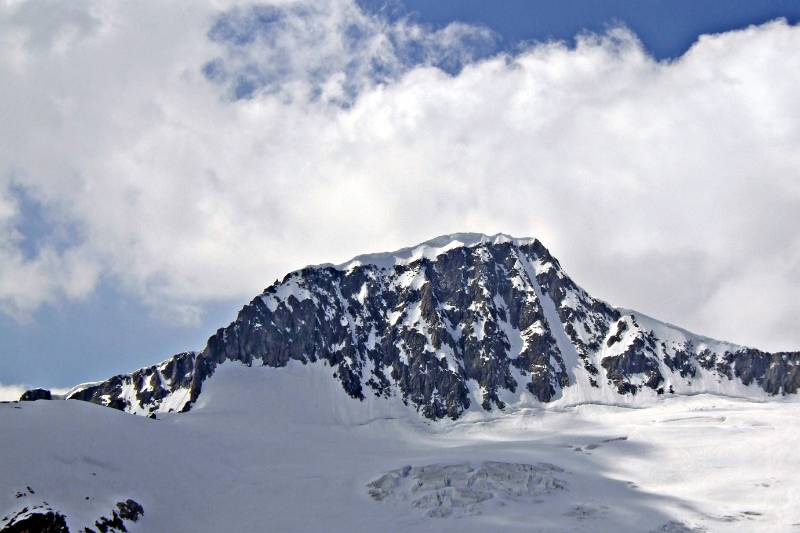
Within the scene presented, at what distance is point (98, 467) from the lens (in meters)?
124

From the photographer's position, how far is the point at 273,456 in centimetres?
17112

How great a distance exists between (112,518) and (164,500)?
49.7 ft

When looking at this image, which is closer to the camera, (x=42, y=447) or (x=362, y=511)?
(x=42, y=447)

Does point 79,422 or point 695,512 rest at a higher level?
point 79,422

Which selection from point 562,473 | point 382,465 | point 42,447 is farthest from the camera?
point 382,465

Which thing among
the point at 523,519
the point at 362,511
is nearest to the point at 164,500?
the point at 362,511

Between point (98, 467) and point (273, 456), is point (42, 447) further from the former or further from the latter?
point (273, 456)

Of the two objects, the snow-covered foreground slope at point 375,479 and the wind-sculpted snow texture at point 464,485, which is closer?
the snow-covered foreground slope at point 375,479

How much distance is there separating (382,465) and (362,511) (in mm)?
29743

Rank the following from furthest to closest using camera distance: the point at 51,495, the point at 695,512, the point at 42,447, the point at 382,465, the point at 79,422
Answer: the point at 382,465
the point at 79,422
the point at 695,512
the point at 42,447
the point at 51,495

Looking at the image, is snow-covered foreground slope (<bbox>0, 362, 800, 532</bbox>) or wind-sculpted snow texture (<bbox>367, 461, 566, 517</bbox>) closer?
snow-covered foreground slope (<bbox>0, 362, 800, 532</bbox>)

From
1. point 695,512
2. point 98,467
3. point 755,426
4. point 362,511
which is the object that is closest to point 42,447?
point 98,467

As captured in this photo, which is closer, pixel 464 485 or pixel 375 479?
pixel 464 485

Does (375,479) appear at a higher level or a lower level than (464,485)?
higher
